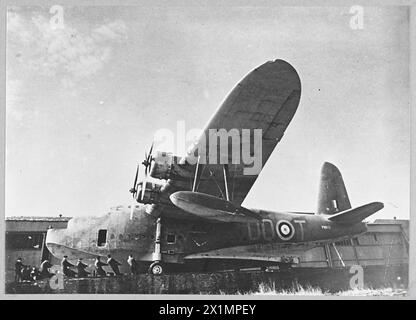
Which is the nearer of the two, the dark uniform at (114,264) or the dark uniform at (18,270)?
the dark uniform at (18,270)

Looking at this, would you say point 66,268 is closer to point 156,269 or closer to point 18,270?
point 18,270

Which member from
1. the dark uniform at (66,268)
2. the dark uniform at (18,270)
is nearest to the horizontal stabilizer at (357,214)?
the dark uniform at (66,268)

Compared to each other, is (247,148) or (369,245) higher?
(247,148)

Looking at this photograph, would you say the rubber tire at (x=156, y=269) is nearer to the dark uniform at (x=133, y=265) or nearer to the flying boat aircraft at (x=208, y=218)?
the flying boat aircraft at (x=208, y=218)
